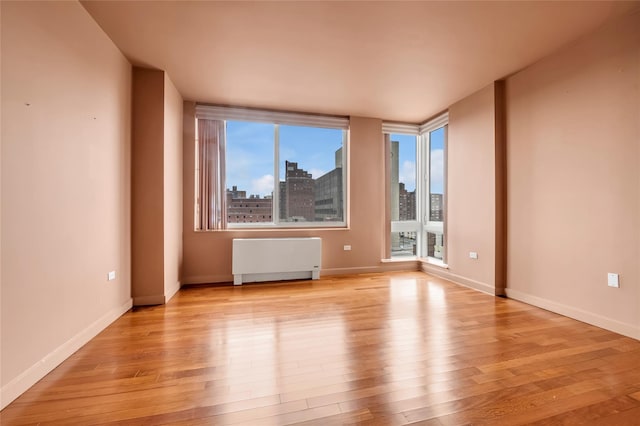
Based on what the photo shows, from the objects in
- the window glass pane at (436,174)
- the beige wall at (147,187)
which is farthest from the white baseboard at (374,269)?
the beige wall at (147,187)

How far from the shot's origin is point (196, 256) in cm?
423

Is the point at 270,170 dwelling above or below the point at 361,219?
above

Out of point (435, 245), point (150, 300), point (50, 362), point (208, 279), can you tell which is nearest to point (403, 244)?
point (435, 245)

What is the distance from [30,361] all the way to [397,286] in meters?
3.75

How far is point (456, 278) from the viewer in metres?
4.25

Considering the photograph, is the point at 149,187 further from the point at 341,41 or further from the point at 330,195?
the point at 330,195

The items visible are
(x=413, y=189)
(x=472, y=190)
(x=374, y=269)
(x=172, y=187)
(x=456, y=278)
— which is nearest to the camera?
(x=172, y=187)

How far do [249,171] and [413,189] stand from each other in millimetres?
3102

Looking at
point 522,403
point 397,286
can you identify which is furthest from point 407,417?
point 397,286

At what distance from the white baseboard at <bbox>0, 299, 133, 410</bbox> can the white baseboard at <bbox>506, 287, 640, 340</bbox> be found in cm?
447

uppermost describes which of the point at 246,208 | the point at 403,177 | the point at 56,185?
the point at 403,177

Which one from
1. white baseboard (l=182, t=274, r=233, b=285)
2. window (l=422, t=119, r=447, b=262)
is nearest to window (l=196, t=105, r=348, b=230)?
white baseboard (l=182, t=274, r=233, b=285)

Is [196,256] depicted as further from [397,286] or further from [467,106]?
[467,106]

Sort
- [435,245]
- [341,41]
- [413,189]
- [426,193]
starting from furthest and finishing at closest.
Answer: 1. [413,189]
2. [426,193]
3. [435,245]
4. [341,41]
